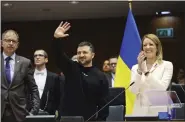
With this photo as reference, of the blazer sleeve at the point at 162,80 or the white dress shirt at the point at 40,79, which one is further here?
the white dress shirt at the point at 40,79

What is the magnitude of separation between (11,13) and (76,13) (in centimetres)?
141

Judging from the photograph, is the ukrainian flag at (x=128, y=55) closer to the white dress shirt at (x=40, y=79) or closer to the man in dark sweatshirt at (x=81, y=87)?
the white dress shirt at (x=40, y=79)

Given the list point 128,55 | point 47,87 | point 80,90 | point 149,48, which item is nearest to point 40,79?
point 47,87

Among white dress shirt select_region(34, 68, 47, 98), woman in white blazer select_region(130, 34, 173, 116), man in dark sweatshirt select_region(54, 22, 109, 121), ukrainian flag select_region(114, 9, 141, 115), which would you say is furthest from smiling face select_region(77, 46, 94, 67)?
white dress shirt select_region(34, 68, 47, 98)

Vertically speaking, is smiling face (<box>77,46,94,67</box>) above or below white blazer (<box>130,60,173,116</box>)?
above

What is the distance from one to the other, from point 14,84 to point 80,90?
0.50 m

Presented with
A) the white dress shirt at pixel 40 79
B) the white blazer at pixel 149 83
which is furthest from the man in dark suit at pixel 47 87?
the white blazer at pixel 149 83

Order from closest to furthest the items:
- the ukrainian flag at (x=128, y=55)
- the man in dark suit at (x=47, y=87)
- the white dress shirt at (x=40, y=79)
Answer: the man in dark suit at (x=47, y=87)
the ukrainian flag at (x=128, y=55)
the white dress shirt at (x=40, y=79)

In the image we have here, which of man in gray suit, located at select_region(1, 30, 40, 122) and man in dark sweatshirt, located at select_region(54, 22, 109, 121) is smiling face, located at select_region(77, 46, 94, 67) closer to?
man in dark sweatshirt, located at select_region(54, 22, 109, 121)

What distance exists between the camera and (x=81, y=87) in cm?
308

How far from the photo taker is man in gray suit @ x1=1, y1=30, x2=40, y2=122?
302 centimetres

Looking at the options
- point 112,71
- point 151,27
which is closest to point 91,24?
point 151,27

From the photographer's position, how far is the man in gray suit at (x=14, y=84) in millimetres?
3023

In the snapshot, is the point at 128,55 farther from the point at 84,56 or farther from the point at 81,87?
the point at 81,87
